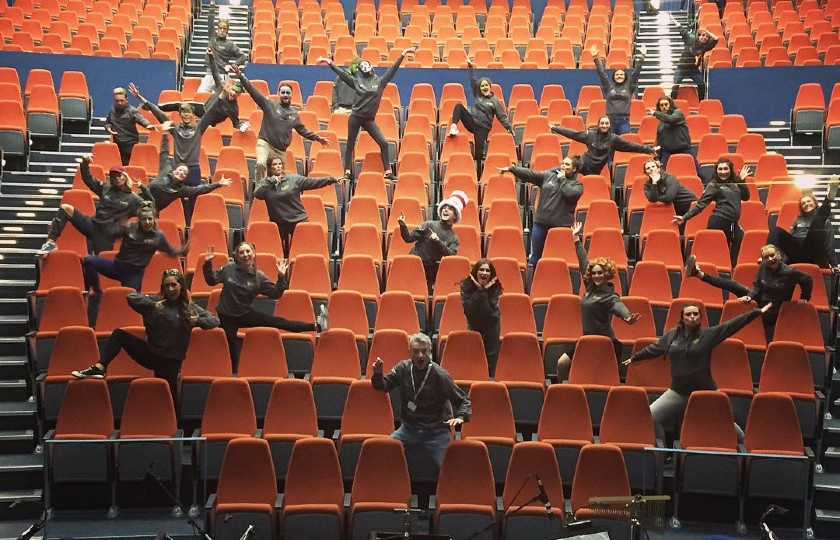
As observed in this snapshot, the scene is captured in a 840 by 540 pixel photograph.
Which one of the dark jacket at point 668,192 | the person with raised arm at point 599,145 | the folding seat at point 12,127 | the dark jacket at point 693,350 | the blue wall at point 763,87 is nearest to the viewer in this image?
the dark jacket at point 693,350

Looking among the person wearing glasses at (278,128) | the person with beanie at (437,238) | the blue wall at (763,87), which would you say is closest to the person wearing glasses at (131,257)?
the person with beanie at (437,238)

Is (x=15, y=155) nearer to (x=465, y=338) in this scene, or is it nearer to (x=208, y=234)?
(x=208, y=234)

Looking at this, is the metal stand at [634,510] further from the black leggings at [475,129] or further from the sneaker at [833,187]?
the black leggings at [475,129]

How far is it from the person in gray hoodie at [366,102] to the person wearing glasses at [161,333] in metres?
2.84

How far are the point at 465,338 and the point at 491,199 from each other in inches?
92.3

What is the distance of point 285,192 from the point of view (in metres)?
7.91

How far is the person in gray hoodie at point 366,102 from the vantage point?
902 centimetres

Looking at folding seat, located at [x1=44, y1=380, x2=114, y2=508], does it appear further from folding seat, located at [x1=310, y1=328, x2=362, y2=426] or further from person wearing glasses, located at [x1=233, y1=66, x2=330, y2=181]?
person wearing glasses, located at [x1=233, y1=66, x2=330, y2=181]

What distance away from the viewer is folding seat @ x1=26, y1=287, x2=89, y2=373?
6766 mm

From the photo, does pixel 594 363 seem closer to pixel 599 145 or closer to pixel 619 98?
pixel 599 145

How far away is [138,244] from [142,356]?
1.00 metres

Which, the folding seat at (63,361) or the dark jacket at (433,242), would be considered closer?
the folding seat at (63,361)

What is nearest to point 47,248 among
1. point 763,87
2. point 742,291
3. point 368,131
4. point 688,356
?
point 368,131

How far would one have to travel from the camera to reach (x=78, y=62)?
11.0 meters
